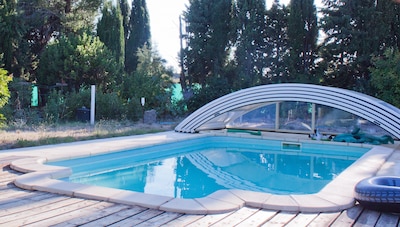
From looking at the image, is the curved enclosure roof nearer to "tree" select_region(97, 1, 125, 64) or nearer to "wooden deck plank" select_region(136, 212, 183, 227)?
"tree" select_region(97, 1, 125, 64)

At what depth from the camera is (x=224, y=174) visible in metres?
8.01

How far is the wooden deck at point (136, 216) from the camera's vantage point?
3400mm

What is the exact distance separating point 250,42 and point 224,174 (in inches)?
460

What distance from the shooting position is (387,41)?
16250 millimetres

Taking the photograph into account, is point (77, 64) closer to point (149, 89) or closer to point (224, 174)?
point (149, 89)

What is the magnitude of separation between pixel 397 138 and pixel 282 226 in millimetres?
8358

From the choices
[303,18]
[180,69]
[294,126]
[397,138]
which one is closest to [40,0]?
[180,69]

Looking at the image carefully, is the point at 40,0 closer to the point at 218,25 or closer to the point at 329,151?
the point at 218,25

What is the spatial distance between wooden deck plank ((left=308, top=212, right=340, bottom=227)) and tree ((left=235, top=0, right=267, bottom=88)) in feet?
48.3

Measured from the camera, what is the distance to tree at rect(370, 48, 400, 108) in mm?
13773

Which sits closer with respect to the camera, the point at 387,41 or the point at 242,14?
the point at 387,41

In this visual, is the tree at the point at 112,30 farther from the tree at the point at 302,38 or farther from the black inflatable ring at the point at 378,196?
the black inflatable ring at the point at 378,196

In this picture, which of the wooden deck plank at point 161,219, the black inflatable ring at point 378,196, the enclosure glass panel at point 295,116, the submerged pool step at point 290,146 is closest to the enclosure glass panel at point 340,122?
the enclosure glass panel at point 295,116

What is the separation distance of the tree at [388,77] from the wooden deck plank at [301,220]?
11.9m
